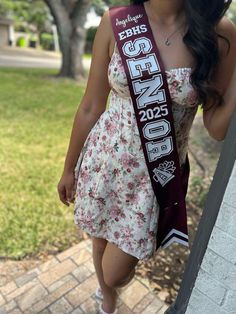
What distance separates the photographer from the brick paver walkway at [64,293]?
2.07 m

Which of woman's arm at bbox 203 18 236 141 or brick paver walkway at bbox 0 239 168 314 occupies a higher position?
woman's arm at bbox 203 18 236 141

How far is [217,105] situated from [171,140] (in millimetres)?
212

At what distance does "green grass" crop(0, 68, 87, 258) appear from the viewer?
104 inches

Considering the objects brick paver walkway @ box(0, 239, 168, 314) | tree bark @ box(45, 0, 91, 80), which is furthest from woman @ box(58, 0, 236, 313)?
tree bark @ box(45, 0, 91, 80)

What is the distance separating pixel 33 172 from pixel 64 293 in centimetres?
170

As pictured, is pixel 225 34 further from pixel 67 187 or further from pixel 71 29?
pixel 71 29

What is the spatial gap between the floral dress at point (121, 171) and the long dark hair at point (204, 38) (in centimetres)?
5

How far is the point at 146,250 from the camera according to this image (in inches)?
59.7

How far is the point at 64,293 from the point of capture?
2172mm

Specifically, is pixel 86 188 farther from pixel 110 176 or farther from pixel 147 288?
pixel 147 288

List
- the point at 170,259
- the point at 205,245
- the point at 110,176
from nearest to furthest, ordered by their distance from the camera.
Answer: the point at 205,245
the point at 110,176
the point at 170,259

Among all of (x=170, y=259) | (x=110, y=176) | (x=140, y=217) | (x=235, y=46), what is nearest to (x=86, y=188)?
(x=110, y=176)

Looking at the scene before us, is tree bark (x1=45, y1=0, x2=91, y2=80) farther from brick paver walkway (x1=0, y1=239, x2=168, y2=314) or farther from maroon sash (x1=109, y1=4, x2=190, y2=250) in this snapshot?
maroon sash (x1=109, y1=4, x2=190, y2=250)

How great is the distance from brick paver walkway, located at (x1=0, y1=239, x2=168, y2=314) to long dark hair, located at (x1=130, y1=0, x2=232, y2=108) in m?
1.45
